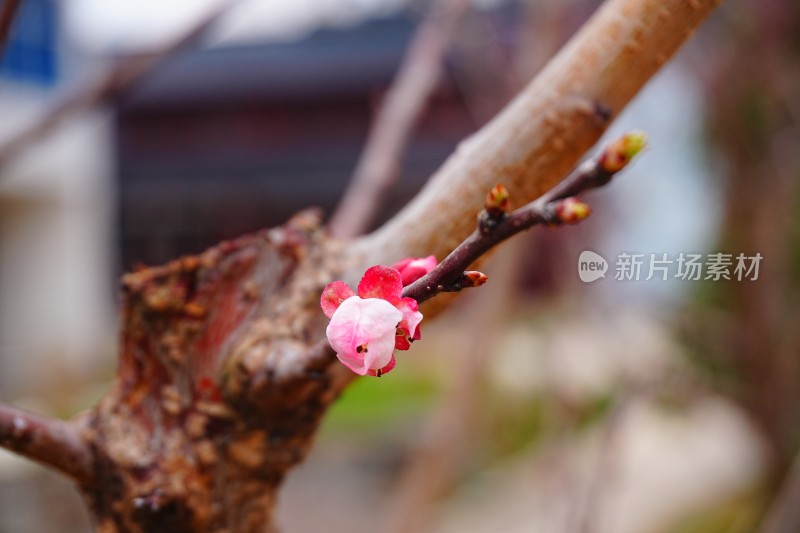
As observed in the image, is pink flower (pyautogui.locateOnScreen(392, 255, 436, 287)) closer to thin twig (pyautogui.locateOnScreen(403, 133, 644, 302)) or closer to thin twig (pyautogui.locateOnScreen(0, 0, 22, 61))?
thin twig (pyautogui.locateOnScreen(403, 133, 644, 302))

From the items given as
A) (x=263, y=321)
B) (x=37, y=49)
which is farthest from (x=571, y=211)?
(x=37, y=49)

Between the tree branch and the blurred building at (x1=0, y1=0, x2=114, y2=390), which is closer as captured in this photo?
the tree branch

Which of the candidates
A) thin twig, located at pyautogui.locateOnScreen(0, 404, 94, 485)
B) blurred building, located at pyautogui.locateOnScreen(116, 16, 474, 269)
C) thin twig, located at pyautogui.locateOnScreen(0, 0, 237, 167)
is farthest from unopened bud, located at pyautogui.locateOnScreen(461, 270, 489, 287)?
blurred building, located at pyautogui.locateOnScreen(116, 16, 474, 269)

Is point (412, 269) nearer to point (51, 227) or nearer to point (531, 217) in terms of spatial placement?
point (531, 217)

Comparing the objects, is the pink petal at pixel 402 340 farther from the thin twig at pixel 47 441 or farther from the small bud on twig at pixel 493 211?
the thin twig at pixel 47 441

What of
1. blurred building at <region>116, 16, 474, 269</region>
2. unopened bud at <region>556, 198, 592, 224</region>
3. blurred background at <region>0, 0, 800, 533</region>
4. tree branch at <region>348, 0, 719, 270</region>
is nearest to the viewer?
unopened bud at <region>556, 198, 592, 224</region>
